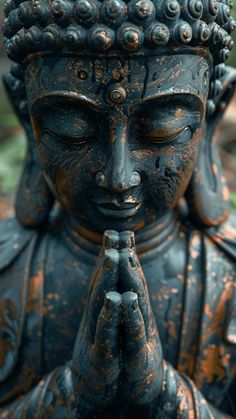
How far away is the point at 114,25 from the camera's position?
133 cm

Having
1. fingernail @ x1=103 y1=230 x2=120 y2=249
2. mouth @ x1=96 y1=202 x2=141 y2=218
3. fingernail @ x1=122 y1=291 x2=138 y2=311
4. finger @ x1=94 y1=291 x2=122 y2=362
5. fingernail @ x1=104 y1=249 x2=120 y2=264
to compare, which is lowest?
finger @ x1=94 y1=291 x2=122 y2=362

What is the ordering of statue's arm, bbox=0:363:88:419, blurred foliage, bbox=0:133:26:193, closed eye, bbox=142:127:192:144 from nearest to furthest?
closed eye, bbox=142:127:192:144 → statue's arm, bbox=0:363:88:419 → blurred foliage, bbox=0:133:26:193

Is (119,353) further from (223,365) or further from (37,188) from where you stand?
(37,188)

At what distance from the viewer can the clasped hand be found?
138 centimetres

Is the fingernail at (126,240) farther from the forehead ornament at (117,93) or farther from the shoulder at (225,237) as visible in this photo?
the shoulder at (225,237)

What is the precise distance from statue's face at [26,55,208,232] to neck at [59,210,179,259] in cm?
15

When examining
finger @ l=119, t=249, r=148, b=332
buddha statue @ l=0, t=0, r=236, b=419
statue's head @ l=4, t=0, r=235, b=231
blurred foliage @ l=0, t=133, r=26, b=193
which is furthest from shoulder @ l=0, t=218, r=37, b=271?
blurred foliage @ l=0, t=133, r=26, b=193

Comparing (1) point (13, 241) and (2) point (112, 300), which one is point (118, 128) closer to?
(2) point (112, 300)

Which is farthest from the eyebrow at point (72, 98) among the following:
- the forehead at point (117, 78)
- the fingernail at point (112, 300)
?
the fingernail at point (112, 300)

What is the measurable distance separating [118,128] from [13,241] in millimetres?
565

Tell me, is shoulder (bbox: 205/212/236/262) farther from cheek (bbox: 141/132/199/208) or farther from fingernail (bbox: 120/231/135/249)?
fingernail (bbox: 120/231/135/249)

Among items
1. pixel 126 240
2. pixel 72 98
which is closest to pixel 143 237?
pixel 126 240

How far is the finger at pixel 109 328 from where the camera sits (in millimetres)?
1362

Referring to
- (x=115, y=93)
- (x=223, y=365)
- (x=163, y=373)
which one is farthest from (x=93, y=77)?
(x=223, y=365)
